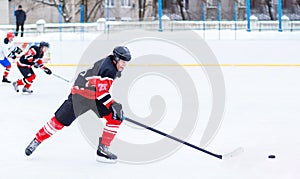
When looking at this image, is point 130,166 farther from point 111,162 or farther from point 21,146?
point 21,146

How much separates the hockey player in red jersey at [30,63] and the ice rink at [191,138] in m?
0.18

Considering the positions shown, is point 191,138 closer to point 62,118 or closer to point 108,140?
point 108,140

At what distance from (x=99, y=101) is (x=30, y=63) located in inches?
168

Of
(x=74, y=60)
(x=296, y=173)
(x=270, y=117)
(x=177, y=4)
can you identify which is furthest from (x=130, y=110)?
(x=177, y=4)

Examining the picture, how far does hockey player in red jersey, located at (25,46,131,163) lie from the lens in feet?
14.4

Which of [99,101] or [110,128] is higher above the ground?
[99,101]

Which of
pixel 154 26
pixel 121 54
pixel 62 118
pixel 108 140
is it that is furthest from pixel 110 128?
pixel 154 26

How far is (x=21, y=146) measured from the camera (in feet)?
17.6

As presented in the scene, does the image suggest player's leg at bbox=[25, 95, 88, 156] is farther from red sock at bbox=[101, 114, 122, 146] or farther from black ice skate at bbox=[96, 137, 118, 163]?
black ice skate at bbox=[96, 137, 118, 163]

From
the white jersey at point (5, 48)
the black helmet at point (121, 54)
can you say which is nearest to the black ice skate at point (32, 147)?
the black helmet at point (121, 54)

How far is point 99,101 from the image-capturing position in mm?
4543

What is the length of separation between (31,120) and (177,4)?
23.0 metres

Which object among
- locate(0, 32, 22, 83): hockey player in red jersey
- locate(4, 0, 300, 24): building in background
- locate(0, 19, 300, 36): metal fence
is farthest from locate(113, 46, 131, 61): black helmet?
locate(4, 0, 300, 24): building in background

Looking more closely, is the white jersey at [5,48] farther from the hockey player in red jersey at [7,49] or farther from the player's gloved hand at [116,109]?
the player's gloved hand at [116,109]
